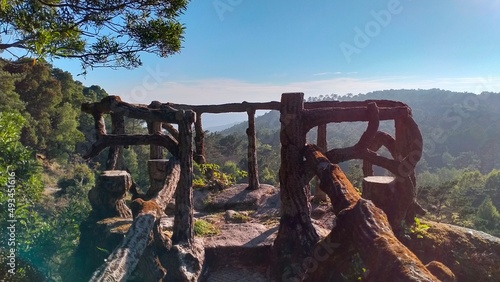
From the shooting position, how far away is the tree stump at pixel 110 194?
326 inches

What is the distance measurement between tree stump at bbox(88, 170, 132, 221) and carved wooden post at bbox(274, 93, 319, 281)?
4.81m

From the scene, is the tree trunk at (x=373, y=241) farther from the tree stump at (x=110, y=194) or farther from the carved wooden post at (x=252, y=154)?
the carved wooden post at (x=252, y=154)

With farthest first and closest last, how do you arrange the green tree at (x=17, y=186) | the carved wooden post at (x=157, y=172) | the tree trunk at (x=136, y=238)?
the carved wooden post at (x=157, y=172) < the green tree at (x=17, y=186) < the tree trunk at (x=136, y=238)

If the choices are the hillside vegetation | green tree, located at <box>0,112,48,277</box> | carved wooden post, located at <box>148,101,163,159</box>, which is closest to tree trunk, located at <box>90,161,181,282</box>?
the hillside vegetation

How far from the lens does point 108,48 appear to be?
293 inches

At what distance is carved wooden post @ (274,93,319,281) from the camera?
5367 millimetres

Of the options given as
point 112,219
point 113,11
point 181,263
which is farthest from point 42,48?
point 112,219

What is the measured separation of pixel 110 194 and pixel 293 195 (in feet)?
17.8

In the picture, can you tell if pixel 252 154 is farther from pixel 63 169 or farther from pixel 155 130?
pixel 63 169

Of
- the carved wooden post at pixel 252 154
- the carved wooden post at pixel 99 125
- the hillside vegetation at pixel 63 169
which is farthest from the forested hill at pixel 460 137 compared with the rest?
the carved wooden post at pixel 99 125

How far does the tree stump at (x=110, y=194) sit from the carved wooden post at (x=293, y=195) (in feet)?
15.8

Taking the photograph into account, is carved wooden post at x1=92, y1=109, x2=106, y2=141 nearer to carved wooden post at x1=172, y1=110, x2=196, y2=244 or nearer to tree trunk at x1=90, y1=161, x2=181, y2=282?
tree trunk at x1=90, y1=161, x2=181, y2=282

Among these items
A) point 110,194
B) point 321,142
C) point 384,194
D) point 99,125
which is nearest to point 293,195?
point 384,194

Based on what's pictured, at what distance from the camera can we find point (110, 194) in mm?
8508
